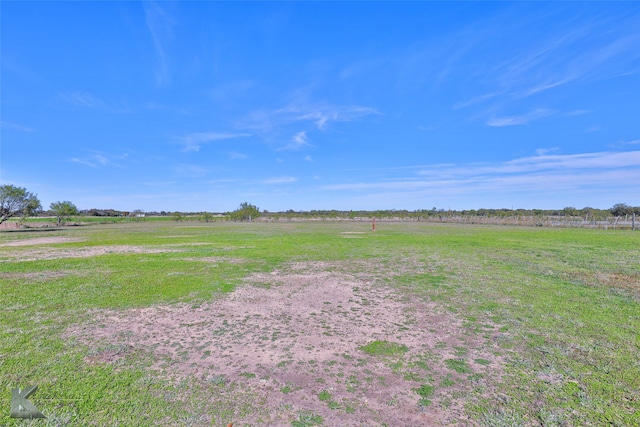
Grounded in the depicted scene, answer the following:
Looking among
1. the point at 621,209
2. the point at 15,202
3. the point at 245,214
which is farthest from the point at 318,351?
the point at 621,209

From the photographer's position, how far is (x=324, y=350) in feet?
13.0

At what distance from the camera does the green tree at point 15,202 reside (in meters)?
31.5

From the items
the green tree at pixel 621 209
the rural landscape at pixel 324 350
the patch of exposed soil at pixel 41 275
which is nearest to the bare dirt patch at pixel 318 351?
the rural landscape at pixel 324 350

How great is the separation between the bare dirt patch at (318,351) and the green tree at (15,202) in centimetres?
4029

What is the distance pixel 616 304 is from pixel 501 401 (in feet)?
16.9

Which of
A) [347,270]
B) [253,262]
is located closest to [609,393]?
[347,270]

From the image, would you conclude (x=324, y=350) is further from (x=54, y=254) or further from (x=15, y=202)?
(x=15, y=202)

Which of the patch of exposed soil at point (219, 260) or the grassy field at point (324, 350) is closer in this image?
the grassy field at point (324, 350)

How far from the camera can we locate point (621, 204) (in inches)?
2901

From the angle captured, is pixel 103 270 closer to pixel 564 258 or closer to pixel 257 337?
pixel 257 337

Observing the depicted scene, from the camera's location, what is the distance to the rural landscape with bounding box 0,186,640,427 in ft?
8.73

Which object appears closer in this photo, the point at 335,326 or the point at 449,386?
the point at 449,386

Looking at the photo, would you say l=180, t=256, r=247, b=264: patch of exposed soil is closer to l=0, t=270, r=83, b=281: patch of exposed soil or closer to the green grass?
l=0, t=270, r=83, b=281: patch of exposed soil

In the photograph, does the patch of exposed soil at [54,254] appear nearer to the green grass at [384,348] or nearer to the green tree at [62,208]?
the green grass at [384,348]
